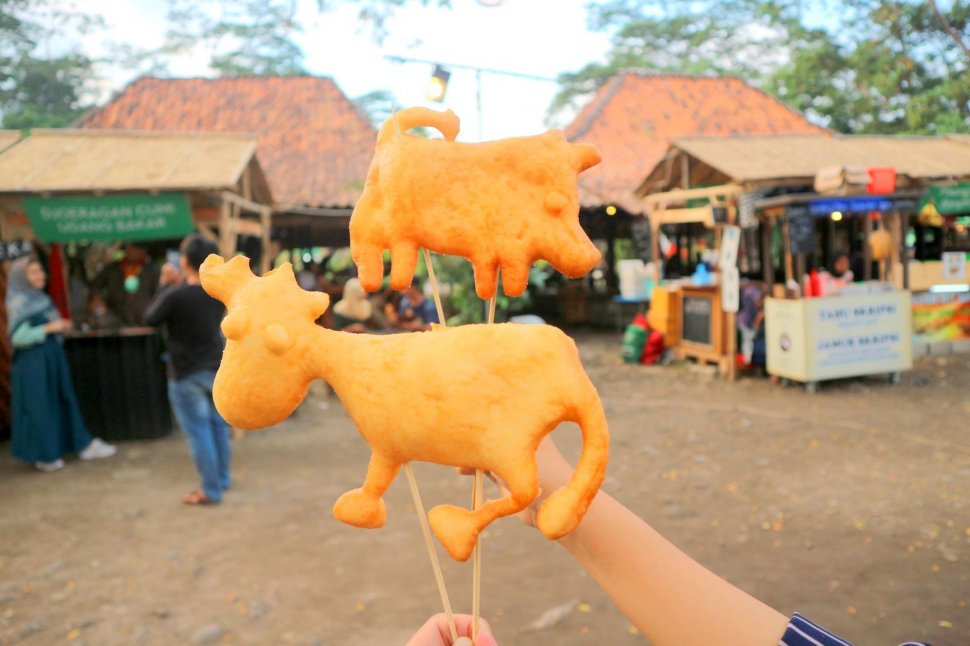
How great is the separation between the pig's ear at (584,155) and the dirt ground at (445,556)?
2590mm

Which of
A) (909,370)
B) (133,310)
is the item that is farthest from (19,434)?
(909,370)

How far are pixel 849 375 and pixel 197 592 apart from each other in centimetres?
739

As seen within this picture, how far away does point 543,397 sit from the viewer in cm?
Answer: 121

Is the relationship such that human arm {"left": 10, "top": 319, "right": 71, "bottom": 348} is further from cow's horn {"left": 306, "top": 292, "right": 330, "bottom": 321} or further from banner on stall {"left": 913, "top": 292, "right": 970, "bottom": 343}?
banner on stall {"left": 913, "top": 292, "right": 970, "bottom": 343}

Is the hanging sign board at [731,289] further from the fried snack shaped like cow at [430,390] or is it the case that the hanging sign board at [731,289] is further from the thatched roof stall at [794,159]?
the fried snack shaped like cow at [430,390]

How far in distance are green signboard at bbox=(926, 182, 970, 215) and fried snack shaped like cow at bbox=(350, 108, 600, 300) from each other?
10.5 metres

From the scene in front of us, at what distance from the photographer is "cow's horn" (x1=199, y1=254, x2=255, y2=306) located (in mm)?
1357

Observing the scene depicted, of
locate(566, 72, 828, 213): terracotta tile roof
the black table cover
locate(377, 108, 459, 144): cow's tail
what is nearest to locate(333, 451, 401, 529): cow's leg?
locate(377, 108, 459, 144): cow's tail

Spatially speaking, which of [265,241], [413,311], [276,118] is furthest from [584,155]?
[276,118]

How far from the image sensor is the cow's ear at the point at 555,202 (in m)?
1.38

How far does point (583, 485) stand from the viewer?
1.16 metres

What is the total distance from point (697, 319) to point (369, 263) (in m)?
9.32

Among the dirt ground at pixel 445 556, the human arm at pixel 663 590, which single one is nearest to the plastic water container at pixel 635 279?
the dirt ground at pixel 445 556

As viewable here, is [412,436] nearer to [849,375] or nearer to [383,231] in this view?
[383,231]
